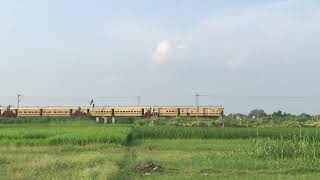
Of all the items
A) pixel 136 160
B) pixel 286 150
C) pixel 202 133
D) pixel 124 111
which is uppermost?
pixel 124 111

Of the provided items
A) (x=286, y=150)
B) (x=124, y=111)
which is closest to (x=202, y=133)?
(x=286, y=150)

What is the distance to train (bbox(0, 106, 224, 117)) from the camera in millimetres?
70938

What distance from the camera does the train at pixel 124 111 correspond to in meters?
70.9

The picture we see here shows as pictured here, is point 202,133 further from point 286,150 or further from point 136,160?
point 136,160

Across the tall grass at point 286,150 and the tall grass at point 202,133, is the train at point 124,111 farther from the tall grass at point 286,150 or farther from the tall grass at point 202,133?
the tall grass at point 286,150

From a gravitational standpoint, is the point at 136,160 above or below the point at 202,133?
below

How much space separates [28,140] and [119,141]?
5.46 meters

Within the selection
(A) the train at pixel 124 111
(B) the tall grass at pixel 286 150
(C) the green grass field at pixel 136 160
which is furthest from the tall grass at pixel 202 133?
(A) the train at pixel 124 111

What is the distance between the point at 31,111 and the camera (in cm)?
7294

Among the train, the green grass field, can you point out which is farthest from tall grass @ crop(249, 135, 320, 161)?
the train

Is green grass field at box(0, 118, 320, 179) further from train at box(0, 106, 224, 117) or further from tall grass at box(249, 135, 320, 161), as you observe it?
train at box(0, 106, 224, 117)

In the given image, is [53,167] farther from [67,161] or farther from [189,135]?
[189,135]

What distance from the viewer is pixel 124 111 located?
235 feet

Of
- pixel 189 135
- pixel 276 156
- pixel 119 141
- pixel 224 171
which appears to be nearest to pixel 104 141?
pixel 119 141
